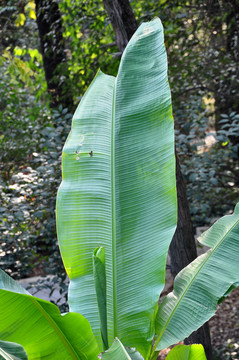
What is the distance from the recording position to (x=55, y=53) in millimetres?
4680

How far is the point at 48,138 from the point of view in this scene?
3.84m

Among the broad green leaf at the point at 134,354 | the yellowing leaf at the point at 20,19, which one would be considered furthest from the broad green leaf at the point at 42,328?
the yellowing leaf at the point at 20,19

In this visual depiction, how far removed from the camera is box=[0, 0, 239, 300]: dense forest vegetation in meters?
3.64

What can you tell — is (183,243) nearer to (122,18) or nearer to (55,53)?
(122,18)

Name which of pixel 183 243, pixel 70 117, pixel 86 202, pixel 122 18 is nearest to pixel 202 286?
pixel 86 202

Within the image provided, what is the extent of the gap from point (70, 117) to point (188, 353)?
9.13 feet

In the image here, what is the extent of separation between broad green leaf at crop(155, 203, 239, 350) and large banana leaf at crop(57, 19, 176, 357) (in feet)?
0.26

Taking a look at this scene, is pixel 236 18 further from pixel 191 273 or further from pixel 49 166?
pixel 191 273

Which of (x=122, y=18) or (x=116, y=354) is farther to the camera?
(x=122, y=18)

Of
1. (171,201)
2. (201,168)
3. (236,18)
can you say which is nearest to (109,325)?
(171,201)

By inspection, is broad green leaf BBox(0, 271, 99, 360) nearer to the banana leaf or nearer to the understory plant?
the understory plant

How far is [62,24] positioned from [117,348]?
16.4 ft

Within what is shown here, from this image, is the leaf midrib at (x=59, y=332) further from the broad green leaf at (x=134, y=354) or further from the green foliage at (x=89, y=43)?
the green foliage at (x=89, y=43)

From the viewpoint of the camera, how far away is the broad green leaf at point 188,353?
1.55m
